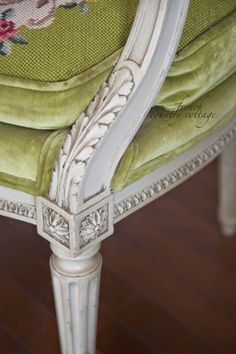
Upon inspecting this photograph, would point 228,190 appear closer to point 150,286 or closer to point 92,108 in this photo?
point 150,286

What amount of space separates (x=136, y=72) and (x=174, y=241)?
573 millimetres

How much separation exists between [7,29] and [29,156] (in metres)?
0.12

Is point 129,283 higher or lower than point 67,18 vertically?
lower

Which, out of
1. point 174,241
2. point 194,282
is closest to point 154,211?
point 174,241

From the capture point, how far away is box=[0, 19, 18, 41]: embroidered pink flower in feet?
1.89

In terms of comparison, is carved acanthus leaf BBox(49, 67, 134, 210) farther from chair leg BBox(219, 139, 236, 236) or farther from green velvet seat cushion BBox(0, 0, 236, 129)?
chair leg BBox(219, 139, 236, 236)

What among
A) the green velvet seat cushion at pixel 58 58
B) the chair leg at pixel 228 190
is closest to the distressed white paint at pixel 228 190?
the chair leg at pixel 228 190

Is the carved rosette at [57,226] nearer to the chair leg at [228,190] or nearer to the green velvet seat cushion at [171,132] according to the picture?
the green velvet seat cushion at [171,132]

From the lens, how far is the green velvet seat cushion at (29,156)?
560 millimetres

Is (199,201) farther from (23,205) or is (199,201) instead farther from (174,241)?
(23,205)

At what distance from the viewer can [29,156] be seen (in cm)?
57

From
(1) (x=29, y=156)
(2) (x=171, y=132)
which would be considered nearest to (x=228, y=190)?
(2) (x=171, y=132)

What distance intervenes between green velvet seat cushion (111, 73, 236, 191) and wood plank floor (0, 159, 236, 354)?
230mm

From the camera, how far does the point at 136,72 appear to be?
0.52 m
